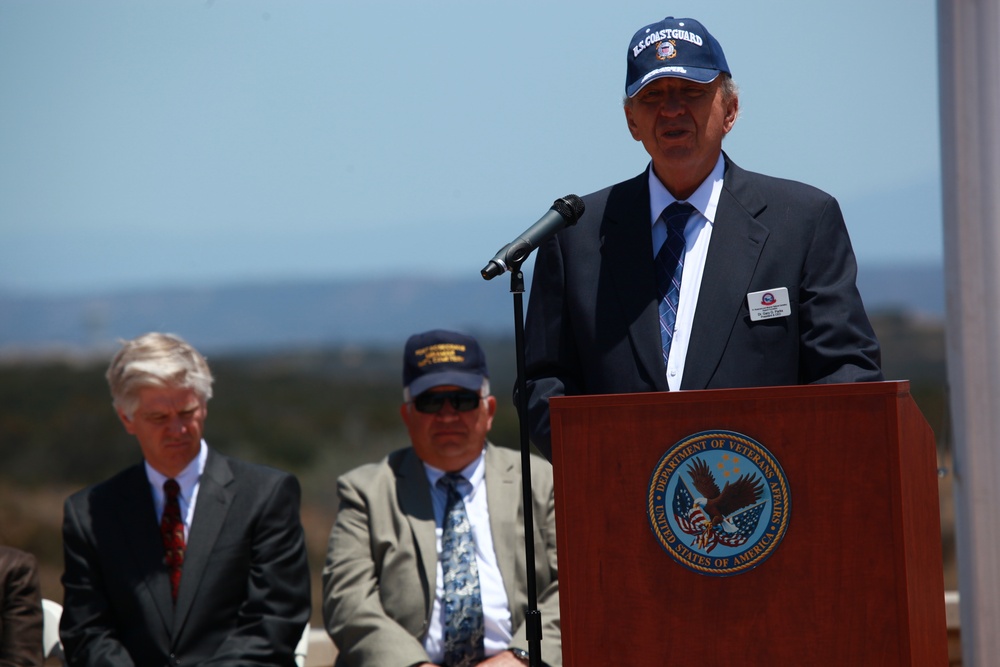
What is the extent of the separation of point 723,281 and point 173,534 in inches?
77.9

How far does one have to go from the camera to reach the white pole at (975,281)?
12.4 feet

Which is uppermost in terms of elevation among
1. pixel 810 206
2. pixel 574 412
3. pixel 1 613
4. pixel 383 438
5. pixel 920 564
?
pixel 810 206

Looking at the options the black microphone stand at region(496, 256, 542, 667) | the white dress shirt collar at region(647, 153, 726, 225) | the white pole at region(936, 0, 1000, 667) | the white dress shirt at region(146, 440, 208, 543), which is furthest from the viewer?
the white pole at region(936, 0, 1000, 667)

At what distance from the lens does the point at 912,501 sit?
1.89m

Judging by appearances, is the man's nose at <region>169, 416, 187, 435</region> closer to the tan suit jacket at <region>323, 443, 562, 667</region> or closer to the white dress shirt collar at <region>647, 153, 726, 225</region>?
the tan suit jacket at <region>323, 443, 562, 667</region>

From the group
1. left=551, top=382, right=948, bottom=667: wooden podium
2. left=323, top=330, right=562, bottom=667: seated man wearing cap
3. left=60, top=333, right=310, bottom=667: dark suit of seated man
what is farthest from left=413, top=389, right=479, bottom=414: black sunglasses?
left=551, top=382, right=948, bottom=667: wooden podium

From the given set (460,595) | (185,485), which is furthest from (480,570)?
(185,485)

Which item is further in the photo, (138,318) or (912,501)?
(138,318)

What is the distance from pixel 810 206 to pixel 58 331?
2314 centimetres

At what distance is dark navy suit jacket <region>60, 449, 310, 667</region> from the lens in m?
3.40

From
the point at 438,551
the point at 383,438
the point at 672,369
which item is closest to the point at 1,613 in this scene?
the point at 438,551

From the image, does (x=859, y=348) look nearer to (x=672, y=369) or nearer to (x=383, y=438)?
(x=672, y=369)

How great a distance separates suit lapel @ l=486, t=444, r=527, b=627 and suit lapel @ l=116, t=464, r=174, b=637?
0.94 meters

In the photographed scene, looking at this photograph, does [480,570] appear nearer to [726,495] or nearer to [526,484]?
[526,484]
